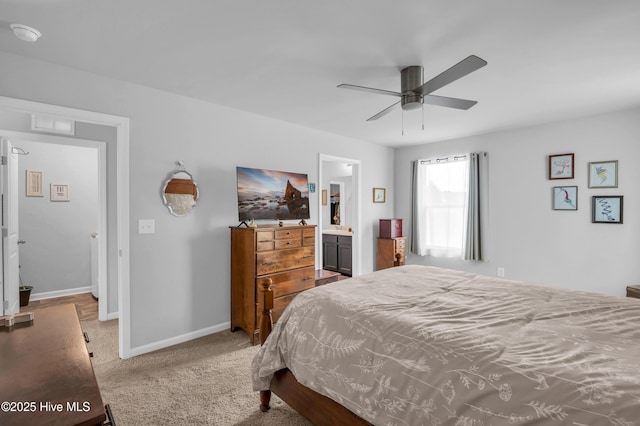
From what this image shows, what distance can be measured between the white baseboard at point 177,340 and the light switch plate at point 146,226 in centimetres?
106

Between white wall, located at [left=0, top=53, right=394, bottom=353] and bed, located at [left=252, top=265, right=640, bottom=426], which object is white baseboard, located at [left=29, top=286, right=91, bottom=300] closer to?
white wall, located at [left=0, top=53, right=394, bottom=353]

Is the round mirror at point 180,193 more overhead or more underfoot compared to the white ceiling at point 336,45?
more underfoot

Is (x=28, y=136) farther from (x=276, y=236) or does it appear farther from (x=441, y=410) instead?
(x=441, y=410)

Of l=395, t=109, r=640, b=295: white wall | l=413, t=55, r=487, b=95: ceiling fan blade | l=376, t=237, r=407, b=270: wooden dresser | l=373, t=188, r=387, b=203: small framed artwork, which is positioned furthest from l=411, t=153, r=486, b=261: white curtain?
l=413, t=55, r=487, b=95: ceiling fan blade

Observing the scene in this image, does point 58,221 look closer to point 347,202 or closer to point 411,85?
point 347,202

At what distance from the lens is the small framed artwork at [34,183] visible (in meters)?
4.50

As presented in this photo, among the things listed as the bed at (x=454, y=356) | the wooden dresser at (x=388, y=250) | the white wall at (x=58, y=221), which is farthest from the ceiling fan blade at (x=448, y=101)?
the white wall at (x=58, y=221)

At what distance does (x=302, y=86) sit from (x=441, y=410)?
266 cm

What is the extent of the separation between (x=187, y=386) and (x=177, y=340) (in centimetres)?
86

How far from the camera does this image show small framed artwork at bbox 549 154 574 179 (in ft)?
12.9

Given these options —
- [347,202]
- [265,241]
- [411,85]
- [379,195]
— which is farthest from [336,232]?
[411,85]

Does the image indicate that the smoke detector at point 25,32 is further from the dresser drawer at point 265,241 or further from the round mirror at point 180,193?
the dresser drawer at point 265,241

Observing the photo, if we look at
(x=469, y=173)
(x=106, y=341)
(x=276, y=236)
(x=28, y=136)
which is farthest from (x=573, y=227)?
(x=28, y=136)

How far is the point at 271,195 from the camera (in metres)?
3.70
